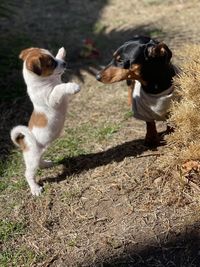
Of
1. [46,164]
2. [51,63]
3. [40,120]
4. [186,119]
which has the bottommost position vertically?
[46,164]

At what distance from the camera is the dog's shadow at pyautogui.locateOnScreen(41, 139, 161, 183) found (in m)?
3.70

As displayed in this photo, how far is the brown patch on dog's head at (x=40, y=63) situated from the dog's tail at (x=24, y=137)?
416 millimetres

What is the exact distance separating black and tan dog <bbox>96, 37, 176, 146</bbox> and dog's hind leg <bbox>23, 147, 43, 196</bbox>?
2.14 feet

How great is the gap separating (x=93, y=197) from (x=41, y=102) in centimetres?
71

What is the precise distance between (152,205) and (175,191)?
0.17 m

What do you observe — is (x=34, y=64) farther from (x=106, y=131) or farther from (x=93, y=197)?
(x=106, y=131)

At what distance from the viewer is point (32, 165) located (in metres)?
3.41

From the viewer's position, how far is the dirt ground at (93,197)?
289cm

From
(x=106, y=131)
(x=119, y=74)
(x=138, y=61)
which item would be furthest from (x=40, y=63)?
(x=106, y=131)

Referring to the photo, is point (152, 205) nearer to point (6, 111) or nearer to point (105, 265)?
point (105, 265)

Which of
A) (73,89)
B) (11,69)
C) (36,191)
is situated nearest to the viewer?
(73,89)

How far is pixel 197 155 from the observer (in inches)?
120

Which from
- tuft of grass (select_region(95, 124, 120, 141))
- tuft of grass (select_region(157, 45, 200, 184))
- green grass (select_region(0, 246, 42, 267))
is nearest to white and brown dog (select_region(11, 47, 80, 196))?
green grass (select_region(0, 246, 42, 267))

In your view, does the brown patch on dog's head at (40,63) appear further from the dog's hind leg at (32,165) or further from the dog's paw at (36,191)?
the dog's paw at (36,191)
